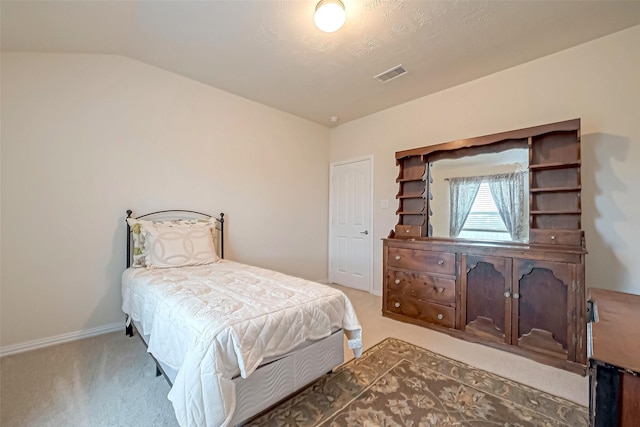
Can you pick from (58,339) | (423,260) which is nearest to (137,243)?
(58,339)

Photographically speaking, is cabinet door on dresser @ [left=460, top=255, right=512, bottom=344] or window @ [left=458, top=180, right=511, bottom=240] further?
window @ [left=458, top=180, right=511, bottom=240]

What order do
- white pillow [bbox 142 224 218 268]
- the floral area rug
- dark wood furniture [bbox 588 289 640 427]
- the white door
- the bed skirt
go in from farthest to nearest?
1. the white door
2. white pillow [bbox 142 224 218 268]
3. the floral area rug
4. the bed skirt
5. dark wood furniture [bbox 588 289 640 427]

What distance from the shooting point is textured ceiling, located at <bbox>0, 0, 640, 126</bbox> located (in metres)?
1.92

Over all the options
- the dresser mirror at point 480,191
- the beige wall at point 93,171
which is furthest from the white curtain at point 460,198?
the beige wall at point 93,171

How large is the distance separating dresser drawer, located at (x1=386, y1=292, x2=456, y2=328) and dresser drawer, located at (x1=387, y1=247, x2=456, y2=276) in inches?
13.0

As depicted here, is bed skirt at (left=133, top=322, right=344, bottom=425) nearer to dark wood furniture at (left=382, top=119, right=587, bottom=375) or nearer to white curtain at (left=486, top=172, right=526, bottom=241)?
dark wood furniture at (left=382, top=119, right=587, bottom=375)

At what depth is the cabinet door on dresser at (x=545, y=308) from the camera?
1.98m

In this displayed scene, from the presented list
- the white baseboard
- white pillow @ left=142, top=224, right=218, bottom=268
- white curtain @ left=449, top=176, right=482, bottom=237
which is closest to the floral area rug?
white curtain @ left=449, top=176, right=482, bottom=237

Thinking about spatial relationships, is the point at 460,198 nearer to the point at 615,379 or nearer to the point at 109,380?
the point at 615,379

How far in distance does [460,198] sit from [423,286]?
1039mm

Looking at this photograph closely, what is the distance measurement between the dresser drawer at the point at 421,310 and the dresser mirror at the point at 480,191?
0.78 meters

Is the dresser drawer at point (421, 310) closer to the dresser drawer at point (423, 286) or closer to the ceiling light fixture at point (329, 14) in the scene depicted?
the dresser drawer at point (423, 286)

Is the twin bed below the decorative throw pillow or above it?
below

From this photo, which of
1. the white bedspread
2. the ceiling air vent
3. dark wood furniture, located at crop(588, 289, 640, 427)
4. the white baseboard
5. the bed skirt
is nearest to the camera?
dark wood furniture, located at crop(588, 289, 640, 427)
